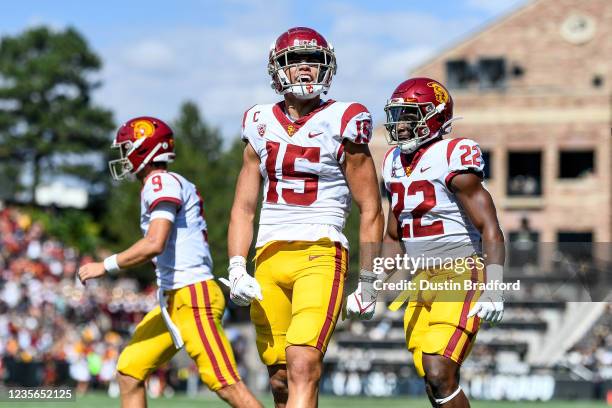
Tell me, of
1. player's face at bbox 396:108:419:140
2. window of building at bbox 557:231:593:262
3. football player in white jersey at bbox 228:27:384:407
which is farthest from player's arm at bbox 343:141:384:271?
window of building at bbox 557:231:593:262

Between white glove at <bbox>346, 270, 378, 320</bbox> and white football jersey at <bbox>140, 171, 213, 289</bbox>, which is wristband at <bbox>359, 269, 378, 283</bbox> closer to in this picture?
white glove at <bbox>346, 270, 378, 320</bbox>

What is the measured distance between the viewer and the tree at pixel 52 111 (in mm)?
67750

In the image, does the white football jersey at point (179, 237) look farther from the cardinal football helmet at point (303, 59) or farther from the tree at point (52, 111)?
the tree at point (52, 111)

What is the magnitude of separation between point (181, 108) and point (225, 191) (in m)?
15.7

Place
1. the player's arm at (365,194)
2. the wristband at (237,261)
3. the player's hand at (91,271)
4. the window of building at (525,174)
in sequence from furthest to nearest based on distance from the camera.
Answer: the window of building at (525,174)
the player's hand at (91,271)
the wristband at (237,261)
the player's arm at (365,194)

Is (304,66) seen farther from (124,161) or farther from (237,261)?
(124,161)

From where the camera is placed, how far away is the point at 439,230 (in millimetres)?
7207

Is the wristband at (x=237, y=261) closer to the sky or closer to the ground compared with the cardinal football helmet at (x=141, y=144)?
closer to the ground

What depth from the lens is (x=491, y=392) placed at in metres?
22.8

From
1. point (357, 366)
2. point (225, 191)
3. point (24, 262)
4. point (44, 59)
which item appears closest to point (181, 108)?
point (44, 59)

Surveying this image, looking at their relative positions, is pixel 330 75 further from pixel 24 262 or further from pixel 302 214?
pixel 24 262

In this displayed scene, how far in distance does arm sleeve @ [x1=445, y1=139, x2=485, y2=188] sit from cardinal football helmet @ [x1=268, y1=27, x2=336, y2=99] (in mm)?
857

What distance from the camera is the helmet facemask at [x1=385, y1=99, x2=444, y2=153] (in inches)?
287

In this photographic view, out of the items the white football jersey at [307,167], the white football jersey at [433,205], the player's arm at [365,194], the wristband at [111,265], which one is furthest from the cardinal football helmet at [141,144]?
the player's arm at [365,194]
